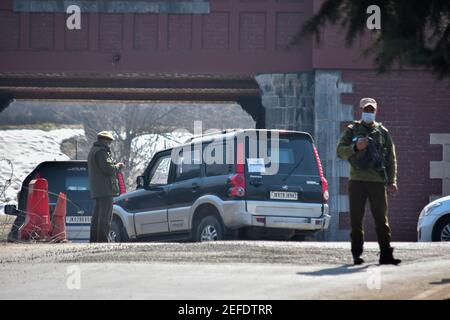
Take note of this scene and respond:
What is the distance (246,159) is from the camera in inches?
718

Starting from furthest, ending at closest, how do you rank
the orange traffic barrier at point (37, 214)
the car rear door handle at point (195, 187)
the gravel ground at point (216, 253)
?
the orange traffic barrier at point (37, 214)
the car rear door handle at point (195, 187)
the gravel ground at point (216, 253)

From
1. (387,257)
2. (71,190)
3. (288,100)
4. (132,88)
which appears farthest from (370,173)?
(132,88)

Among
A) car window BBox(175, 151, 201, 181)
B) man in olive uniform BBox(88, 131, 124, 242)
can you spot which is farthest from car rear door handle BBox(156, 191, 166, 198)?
man in olive uniform BBox(88, 131, 124, 242)

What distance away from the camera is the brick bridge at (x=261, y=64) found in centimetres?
2675

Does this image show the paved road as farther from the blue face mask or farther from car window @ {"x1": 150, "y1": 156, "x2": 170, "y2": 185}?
car window @ {"x1": 150, "y1": 156, "x2": 170, "y2": 185}

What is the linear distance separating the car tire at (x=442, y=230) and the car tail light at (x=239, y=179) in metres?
3.55

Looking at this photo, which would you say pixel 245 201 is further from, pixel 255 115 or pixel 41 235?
pixel 255 115

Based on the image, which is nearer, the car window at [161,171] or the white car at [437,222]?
the white car at [437,222]

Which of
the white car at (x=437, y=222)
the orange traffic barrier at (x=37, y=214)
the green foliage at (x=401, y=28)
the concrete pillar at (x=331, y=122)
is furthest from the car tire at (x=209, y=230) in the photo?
the concrete pillar at (x=331, y=122)

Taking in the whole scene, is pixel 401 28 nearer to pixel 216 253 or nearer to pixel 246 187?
pixel 216 253

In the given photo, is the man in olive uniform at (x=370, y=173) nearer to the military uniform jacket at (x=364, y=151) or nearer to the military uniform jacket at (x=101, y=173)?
the military uniform jacket at (x=364, y=151)

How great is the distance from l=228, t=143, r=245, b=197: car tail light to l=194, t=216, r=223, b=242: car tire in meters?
0.56
